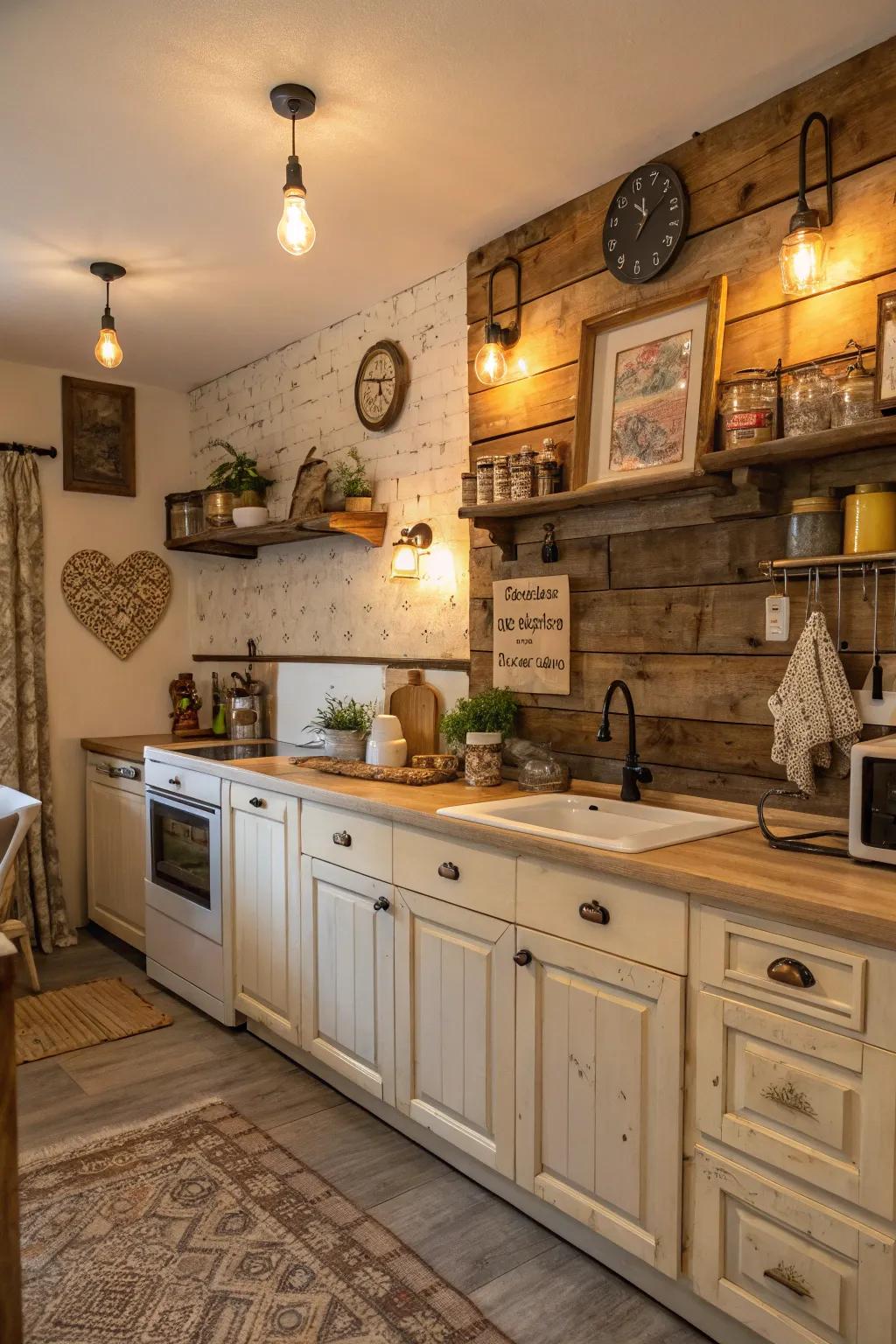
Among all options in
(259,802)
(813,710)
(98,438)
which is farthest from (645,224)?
(98,438)

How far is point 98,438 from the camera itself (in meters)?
4.41

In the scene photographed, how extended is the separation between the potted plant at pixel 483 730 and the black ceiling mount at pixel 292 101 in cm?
158

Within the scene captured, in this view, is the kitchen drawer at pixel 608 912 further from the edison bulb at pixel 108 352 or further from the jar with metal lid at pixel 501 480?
the edison bulb at pixel 108 352

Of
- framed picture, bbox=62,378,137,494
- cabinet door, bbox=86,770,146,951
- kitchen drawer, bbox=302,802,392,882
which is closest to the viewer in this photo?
kitchen drawer, bbox=302,802,392,882

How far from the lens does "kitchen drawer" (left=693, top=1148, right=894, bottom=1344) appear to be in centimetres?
146

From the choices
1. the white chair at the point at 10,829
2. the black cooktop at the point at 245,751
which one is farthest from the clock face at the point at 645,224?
the white chair at the point at 10,829

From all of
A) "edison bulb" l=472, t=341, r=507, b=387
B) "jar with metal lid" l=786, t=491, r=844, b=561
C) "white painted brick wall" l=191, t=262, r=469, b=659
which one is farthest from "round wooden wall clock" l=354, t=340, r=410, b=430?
"jar with metal lid" l=786, t=491, r=844, b=561

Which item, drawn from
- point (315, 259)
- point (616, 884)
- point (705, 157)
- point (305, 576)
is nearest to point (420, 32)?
point (705, 157)

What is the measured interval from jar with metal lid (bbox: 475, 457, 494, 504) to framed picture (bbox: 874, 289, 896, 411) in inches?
43.3

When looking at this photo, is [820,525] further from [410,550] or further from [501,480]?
[410,550]

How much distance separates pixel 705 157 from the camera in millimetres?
2303

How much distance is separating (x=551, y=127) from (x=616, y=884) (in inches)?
71.2

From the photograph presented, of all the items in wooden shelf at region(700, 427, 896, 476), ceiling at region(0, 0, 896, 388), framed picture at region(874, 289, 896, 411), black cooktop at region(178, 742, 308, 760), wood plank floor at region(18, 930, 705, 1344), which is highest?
ceiling at region(0, 0, 896, 388)

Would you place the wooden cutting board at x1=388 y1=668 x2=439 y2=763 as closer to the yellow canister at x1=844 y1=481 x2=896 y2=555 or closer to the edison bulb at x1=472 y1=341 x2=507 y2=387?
the edison bulb at x1=472 y1=341 x2=507 y2=387
